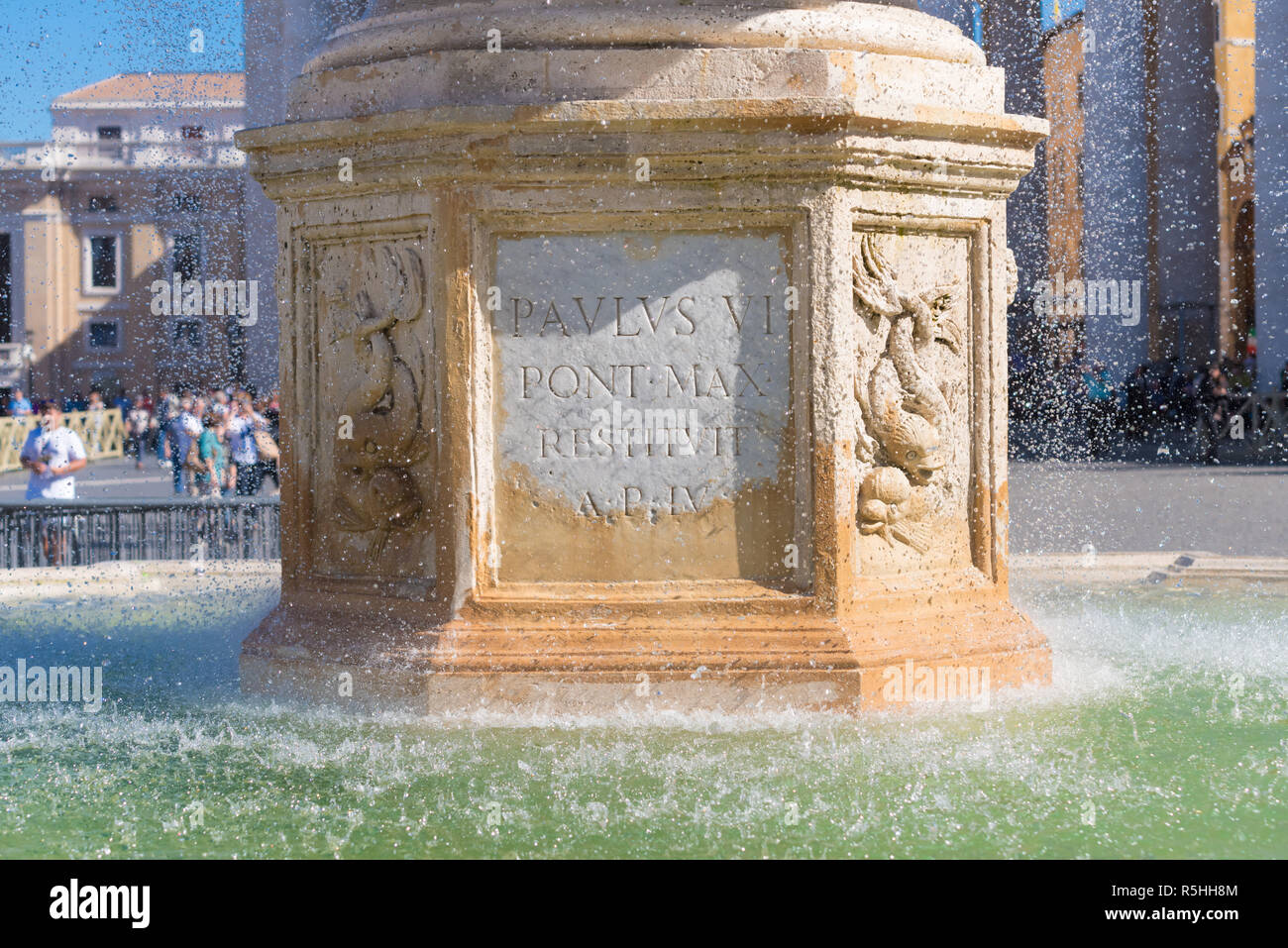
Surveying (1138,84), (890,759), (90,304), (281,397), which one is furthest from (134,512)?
(90,304)

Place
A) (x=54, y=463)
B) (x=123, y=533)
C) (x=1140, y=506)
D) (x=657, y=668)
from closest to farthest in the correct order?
1. (x=657, y=668)
2. (x=123, y=533)
3. (x=54, y=463)
4. (x=1140, y=506)

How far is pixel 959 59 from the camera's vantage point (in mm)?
6141

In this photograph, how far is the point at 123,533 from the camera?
11789mm

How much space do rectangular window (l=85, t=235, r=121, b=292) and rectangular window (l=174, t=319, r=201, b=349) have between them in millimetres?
4681

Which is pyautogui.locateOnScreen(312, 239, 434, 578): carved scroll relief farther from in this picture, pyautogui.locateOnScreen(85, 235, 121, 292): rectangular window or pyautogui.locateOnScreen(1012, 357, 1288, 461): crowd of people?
pyautogui.locateOnScreen(85, 235, 121, 292): rectangular window

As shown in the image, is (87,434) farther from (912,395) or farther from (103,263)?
(912,395)

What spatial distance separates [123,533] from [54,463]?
2.62 meters

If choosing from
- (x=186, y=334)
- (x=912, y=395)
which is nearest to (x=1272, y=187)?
(x=912, y=395)

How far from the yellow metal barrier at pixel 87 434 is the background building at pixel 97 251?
18.7 metres

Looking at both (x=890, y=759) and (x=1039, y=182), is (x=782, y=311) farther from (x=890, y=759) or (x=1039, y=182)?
(x=1039, y=182)

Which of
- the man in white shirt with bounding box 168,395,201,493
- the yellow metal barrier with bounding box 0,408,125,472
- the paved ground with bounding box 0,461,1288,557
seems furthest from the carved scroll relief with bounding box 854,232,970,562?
the yellow metal barrier with bounding box 0,408,125,472

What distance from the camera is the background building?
64.0 meters

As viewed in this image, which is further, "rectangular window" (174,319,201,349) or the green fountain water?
"rectangular window" (174,319,201,349)

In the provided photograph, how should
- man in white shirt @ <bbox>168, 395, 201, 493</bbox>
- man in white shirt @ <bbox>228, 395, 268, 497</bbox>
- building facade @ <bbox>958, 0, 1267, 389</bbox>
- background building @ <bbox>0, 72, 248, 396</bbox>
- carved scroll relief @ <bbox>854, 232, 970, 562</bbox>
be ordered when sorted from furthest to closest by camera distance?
background building @ <bbox>0, 72, 248, 396</bbox> → building facade @ <bbox>958, 0, 1267, 389</bbox> → man in white shirt @ <bbox>228, 395, 268, 497</bbox> → man in white shirt @ <bbox>168, 395, 201, 493</bbox> → carved scroll relief @ <bbox>854, 232, 970, 562</bbox>
